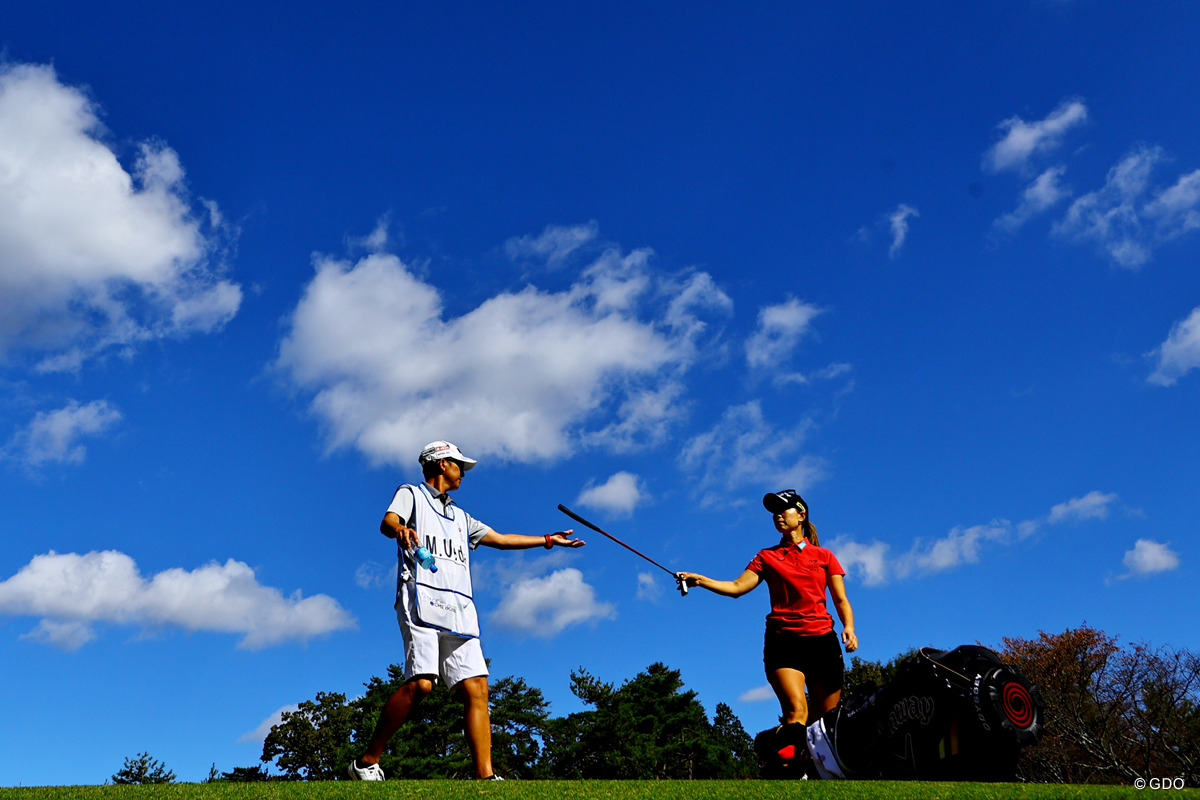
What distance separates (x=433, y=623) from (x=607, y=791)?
196 centimetres

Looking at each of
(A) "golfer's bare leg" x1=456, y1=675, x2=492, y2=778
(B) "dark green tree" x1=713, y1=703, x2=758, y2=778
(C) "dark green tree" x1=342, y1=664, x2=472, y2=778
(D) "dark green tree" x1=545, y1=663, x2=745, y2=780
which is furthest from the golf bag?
(D) "dark green tree" x1=545, y1=663, x2=745, y2=780

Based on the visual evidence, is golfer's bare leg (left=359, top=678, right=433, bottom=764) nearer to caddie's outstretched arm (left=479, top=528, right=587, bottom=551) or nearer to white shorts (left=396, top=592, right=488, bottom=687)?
white shorts (left=396, top=592, right=488, bottom=687)

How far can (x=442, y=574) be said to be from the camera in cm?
688

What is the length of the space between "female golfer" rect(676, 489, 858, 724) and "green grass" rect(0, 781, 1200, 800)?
1657mm

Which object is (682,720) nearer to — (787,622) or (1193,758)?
(1193,758)

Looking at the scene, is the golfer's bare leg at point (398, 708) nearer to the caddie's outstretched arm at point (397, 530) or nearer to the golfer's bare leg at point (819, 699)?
the caddie's outstretched arm at point (397, 530)

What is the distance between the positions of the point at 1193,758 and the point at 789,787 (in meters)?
25.3

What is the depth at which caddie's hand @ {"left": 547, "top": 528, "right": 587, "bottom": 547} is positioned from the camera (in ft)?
26.1

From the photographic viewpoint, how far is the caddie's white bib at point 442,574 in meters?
6.71

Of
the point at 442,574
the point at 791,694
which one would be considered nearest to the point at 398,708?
the point at 442,574

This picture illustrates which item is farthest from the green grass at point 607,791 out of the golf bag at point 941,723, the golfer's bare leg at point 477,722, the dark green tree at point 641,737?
the dark green tree at point 641,737

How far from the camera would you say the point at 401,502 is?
6.95 meters

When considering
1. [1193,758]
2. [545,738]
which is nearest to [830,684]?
[1193,758]

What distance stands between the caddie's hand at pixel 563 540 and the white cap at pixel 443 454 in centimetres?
107
